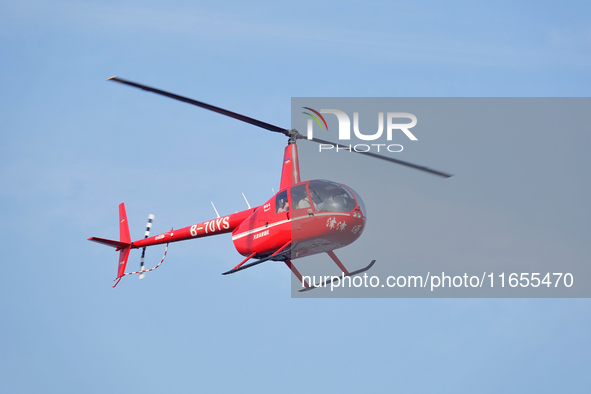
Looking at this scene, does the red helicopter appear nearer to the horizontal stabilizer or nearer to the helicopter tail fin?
the horizontal stabilizer

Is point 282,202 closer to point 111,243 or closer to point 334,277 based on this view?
point 334,277

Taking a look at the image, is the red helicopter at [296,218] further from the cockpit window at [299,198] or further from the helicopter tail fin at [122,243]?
the helicopter tail fin at [122,243]

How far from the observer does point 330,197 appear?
68.4ft

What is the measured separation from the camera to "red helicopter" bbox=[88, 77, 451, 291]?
20.7 m

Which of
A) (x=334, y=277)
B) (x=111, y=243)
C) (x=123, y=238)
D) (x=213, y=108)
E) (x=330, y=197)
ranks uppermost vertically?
(x=213, y=108)

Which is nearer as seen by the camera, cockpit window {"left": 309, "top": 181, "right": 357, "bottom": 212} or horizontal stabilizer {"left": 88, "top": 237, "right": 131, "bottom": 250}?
cockpit window {"left": 309, "top": 181, "right": 357, "bottom": 212}

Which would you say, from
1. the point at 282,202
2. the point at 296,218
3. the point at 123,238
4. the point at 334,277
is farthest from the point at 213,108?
the point at 123,238

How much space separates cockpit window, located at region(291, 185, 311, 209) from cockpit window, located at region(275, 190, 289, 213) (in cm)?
36

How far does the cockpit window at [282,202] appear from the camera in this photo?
71.0ft

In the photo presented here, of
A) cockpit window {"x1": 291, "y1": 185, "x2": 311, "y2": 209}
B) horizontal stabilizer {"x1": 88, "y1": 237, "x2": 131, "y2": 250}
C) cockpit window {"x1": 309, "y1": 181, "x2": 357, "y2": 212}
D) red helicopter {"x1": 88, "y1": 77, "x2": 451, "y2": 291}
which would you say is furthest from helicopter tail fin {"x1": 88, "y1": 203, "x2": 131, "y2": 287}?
cockpit window {"x1": 309, "y1": 181, "x2": 357, "y2": 212}

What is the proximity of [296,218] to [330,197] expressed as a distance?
1356 millimetres

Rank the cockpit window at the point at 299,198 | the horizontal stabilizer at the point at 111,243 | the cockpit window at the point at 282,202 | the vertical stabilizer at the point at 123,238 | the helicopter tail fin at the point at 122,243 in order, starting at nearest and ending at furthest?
the cockpit window at the point at 299,198, the cockpit window at the point at 282,202, the horizontal stabilizer at the point at 111,243, the helicopter tail fin at the point at 122,243, the vertical stabilizer at the point at 123,238

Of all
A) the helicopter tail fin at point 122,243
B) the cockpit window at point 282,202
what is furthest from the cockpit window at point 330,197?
the helicopter tail fin at point 122,243

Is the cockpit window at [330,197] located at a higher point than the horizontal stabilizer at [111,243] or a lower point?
lower
